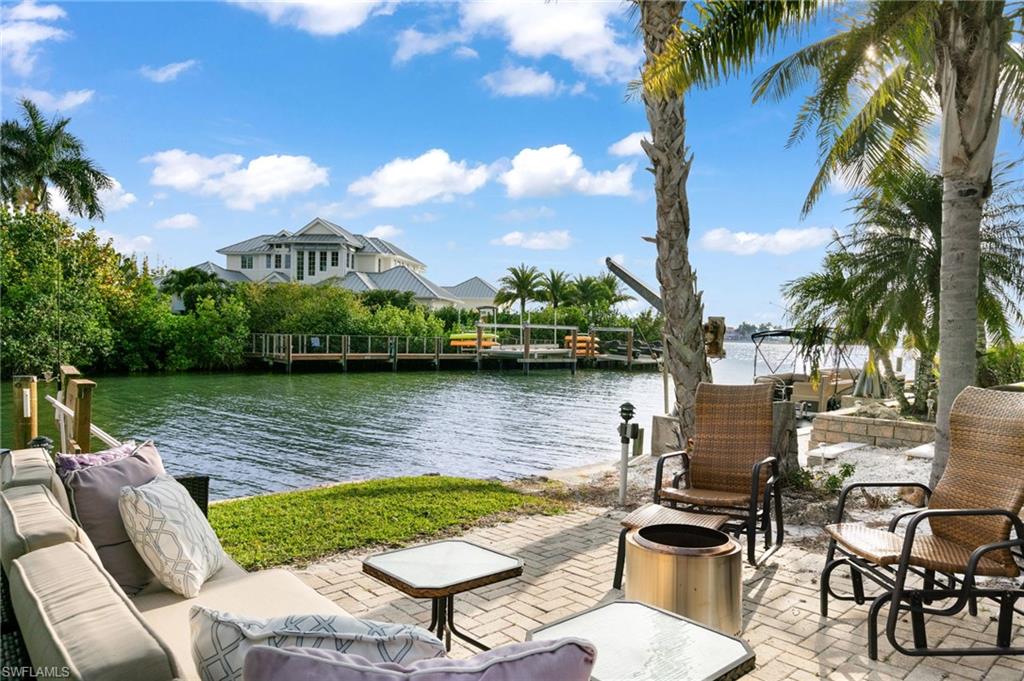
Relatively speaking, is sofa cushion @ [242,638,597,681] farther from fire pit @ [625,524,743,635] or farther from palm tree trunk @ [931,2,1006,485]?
palm tree trunk @ [931,2,1006,485]

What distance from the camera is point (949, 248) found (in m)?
4.90

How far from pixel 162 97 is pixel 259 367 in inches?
517

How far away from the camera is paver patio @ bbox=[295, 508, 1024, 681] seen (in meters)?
3.00

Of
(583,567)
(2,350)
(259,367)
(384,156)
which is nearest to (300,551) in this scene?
(583,567)

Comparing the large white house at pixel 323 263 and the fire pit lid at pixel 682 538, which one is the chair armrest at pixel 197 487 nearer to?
the fire pit lid at pixel 682 538

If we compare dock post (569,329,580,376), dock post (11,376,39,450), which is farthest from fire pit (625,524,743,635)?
dock post (569,329,580,376)

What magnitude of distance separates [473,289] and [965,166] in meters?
51.0

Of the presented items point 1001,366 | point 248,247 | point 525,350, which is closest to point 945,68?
point 1001,366

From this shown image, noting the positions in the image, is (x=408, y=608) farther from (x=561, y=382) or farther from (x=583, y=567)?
(x=561, y=382)

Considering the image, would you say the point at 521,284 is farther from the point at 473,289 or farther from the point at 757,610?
the point at 757,610

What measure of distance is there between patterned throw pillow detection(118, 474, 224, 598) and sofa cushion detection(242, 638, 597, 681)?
1663mm

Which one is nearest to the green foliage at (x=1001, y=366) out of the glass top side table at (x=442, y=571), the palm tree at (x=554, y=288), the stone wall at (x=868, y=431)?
the stone wall at (x=868, y=431)

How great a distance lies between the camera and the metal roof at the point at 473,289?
54.6m

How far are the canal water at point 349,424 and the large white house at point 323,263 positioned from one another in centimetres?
1859
